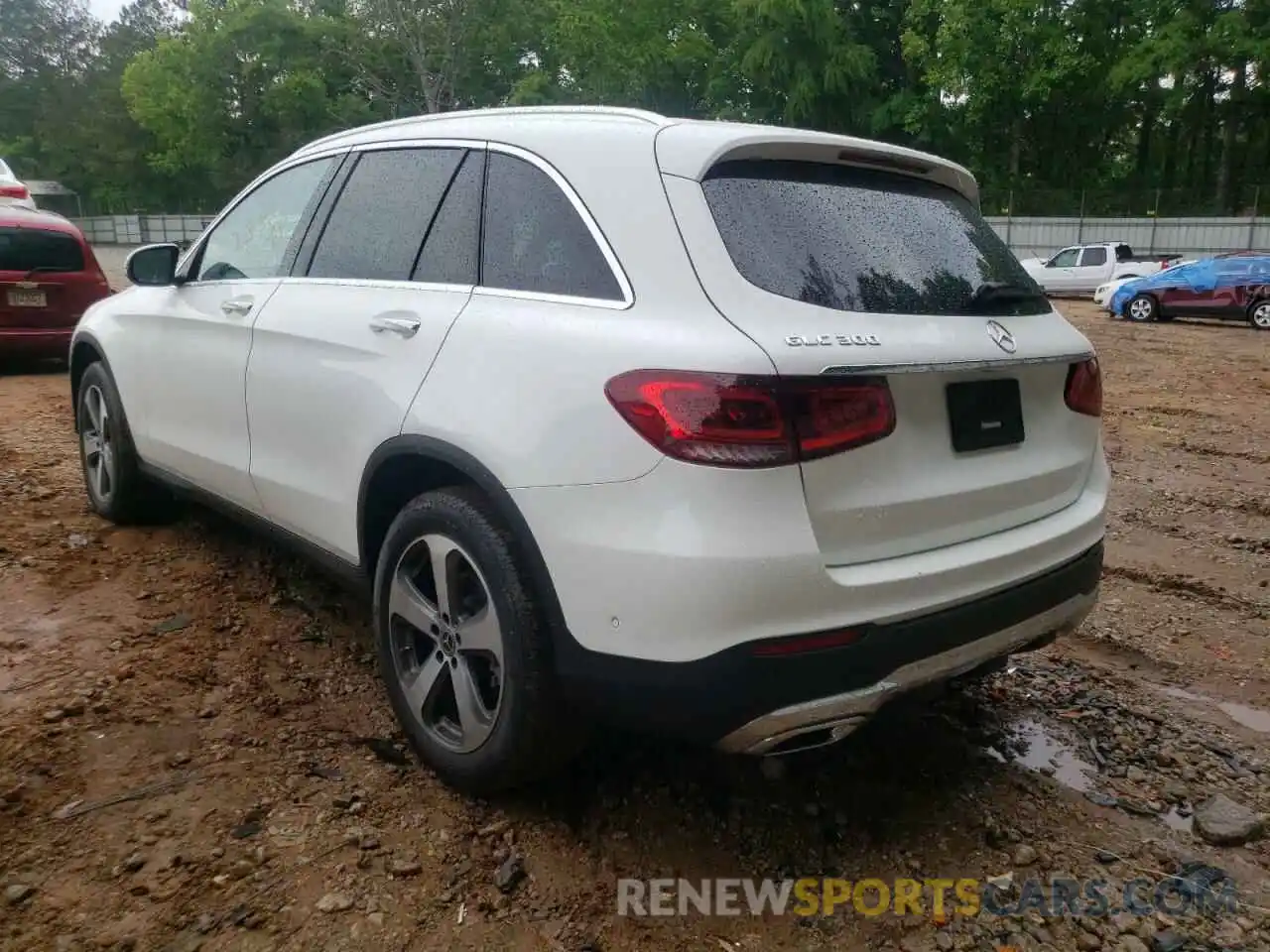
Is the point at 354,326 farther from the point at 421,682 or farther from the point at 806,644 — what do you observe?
the point at 806,644

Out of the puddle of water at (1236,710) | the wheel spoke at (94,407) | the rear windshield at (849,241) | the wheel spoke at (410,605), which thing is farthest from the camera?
the wheel spoke at (94,407)

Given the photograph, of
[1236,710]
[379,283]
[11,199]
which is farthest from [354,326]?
[11,199]

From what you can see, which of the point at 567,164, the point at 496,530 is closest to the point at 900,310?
the point at 567,164

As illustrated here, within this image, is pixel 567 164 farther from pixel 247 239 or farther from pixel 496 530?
pixel 247 239

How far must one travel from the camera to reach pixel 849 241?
2.45m

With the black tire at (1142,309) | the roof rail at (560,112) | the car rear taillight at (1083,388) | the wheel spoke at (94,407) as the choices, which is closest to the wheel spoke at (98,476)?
the wheel spoke at (94,407)

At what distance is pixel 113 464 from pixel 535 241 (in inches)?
117

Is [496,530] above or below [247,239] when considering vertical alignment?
below

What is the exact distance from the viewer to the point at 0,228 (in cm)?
888

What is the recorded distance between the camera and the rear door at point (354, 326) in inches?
109

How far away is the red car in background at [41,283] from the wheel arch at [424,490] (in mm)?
7717

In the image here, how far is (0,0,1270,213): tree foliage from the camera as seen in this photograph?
32.4 meters

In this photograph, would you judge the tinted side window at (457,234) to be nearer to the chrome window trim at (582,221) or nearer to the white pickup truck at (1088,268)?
the chrome window trim at (582,221)

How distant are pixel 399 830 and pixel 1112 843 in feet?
6.05
